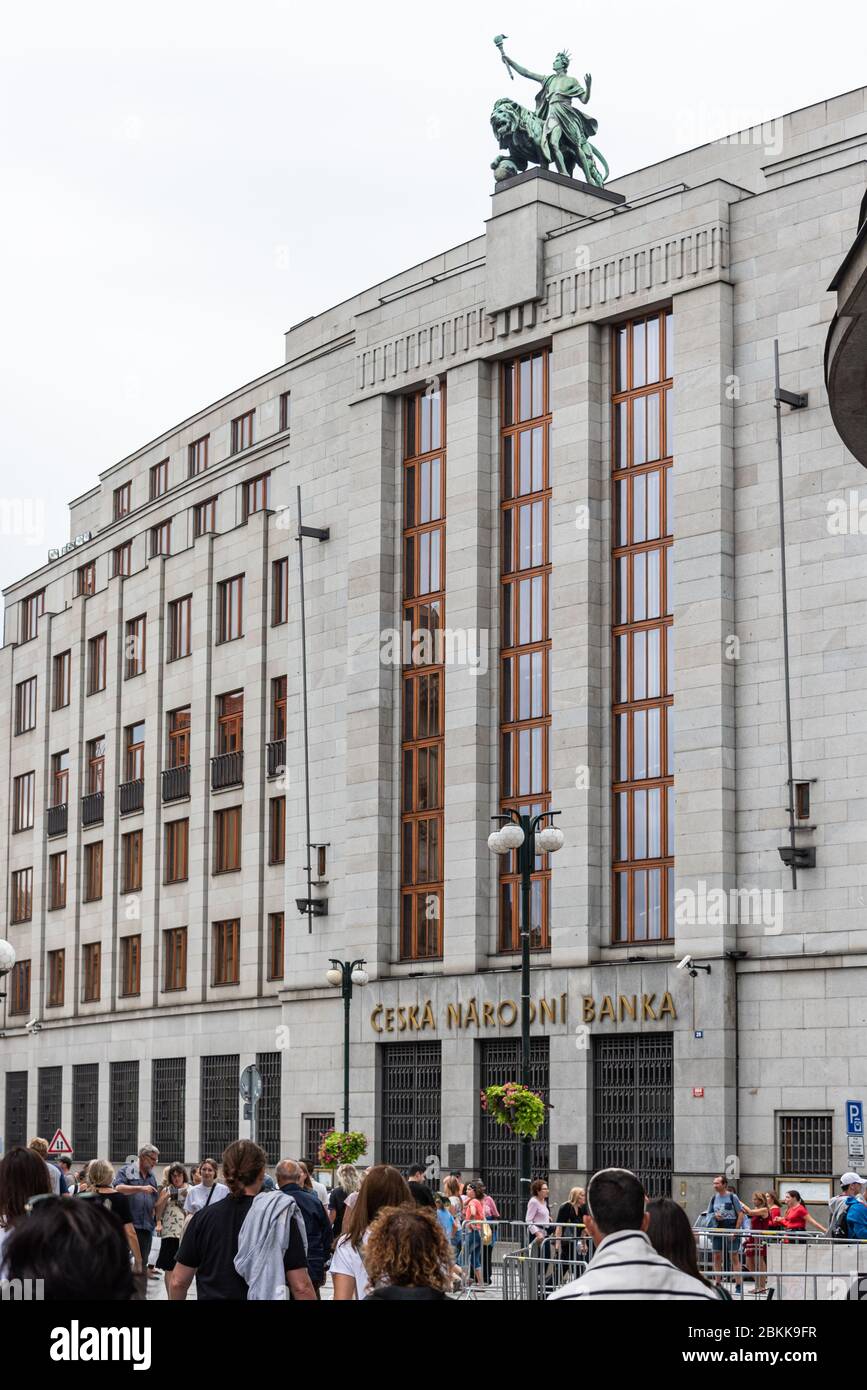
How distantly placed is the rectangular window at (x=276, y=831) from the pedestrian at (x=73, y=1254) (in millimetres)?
51016

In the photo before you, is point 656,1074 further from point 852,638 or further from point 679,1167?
point 852,638

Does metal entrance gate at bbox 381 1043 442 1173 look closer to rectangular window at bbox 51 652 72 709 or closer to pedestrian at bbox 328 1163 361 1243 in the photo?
pedestrian at bbox 328 1163 361 1243

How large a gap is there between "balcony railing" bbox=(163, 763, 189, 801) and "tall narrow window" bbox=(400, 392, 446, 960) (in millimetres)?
13532

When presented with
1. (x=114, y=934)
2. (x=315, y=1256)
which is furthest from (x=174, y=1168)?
(x=114, y=934)

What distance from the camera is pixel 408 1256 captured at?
739 cm

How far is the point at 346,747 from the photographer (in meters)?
51.1

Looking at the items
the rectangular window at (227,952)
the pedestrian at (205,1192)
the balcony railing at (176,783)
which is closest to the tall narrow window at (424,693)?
Result: the rectangular window at (227,952)

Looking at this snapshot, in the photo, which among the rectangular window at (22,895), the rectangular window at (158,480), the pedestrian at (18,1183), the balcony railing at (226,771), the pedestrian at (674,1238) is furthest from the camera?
the rectangular window at (22,895)

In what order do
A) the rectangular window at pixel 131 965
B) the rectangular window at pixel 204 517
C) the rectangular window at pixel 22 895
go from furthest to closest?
the rectangular window at pixel 22 895
the rectangular window at pixel 131 965
the rectangular window at pixel 204 517

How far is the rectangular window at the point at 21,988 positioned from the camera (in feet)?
236

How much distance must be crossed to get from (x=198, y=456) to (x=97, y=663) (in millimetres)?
8607

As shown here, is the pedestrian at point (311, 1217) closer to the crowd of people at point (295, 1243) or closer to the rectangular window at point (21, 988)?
the crowd of people at point (295, 1243)
